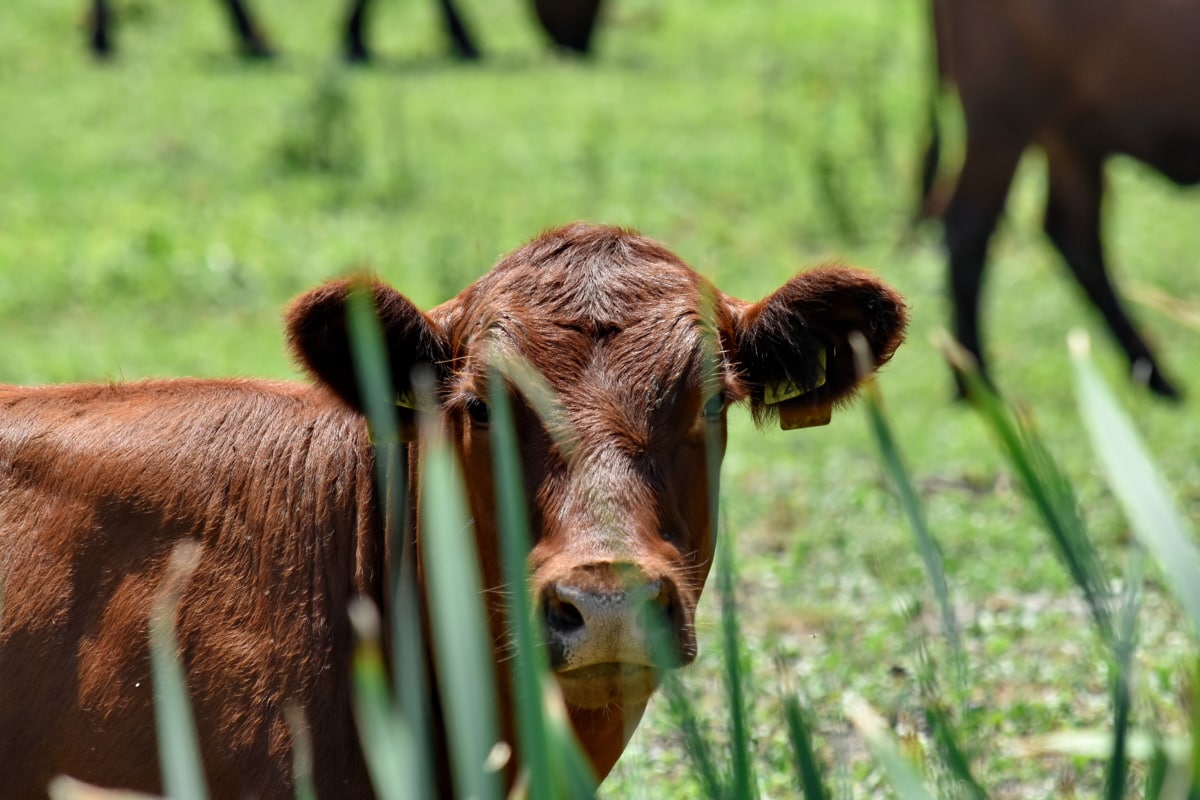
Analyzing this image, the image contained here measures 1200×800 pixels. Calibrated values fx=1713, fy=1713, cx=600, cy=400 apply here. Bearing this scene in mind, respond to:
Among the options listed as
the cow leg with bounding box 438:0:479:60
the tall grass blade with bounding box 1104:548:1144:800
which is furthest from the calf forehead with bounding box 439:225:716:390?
the cow leg with bounding box 438:0:479:60

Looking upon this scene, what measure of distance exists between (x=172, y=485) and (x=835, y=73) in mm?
13500

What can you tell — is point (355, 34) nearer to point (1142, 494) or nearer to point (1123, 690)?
point (1123, 690)

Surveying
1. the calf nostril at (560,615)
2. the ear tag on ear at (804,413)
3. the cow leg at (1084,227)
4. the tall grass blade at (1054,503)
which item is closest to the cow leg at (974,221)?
the cow leg at (1084,227)

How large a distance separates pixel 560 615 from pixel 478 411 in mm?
626

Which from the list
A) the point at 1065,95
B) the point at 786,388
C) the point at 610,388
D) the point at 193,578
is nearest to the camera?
the point at 610,388

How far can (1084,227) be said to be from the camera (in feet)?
31.9

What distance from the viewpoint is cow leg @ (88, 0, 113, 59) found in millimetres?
15867

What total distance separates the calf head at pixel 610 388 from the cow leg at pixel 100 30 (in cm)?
1358

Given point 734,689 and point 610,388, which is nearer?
point 734,689

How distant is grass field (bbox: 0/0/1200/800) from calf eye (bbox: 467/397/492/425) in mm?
1485

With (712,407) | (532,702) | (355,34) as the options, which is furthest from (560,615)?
(355,34)

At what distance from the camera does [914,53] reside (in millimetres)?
17984

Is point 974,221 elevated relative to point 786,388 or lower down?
lower down

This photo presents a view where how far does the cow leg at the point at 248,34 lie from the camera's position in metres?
16.0
